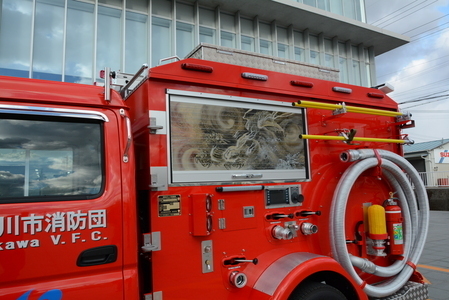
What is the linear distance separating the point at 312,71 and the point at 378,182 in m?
1.54

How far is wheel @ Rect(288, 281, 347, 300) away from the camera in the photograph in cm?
291

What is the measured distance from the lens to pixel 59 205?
218 centimetres

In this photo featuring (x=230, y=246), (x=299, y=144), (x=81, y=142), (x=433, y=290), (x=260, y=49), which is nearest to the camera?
(x=81, y=142)

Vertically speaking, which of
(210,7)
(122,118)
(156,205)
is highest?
(210,7)

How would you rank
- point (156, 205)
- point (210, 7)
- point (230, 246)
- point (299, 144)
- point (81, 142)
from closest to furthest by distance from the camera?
1. point (81, 142)
2. point (156, 205)
3. point (230, 246)
4. point (299, 144)
5. point (210, 7)

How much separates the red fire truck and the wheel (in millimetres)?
13

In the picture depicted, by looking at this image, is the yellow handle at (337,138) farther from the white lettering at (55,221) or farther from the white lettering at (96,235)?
the white lettering at (55,221)

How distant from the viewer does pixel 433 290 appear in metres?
5.50

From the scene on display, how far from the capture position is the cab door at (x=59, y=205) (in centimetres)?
206

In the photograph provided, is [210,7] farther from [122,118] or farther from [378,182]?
[122,118]

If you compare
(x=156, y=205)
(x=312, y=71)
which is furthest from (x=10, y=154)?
(x=312, y=71)

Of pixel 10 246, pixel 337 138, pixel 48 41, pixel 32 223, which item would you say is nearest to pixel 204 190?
pixel 32 223

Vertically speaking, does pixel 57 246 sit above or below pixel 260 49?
below

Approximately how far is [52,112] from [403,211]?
3.83 meters
